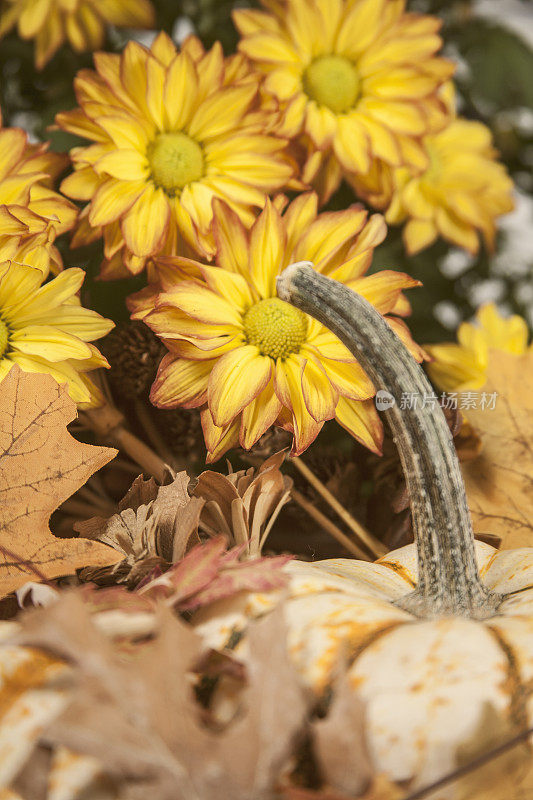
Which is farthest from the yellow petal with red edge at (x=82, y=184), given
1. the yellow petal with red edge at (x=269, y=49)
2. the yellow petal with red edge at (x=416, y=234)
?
the yellow petal with red edge at (x=416, y=234)

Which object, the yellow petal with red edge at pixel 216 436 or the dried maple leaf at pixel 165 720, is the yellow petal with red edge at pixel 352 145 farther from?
the dried maple leaf at pixel 165 720

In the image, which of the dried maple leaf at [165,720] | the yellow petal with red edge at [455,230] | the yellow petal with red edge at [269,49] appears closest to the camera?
the dried maple leaf at [165,720]

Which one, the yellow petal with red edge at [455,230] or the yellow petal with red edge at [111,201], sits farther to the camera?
the yellow petal with red edge at [455,230]

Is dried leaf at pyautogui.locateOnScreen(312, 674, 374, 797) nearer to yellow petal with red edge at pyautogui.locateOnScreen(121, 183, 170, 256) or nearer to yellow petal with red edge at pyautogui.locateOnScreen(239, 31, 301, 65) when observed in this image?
yellow petal with red edge at pyautogui.locateOnScreen(121, 183, 170, 256)

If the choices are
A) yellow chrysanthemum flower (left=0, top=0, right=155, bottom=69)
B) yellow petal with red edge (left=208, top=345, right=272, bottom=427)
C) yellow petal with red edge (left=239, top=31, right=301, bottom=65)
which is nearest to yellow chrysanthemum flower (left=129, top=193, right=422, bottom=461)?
yellow petal with red edge (left=208, top=345, right=272, bottom=427)

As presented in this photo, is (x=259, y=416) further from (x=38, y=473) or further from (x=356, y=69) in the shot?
(x=356, y=69)

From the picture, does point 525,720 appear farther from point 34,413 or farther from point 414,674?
point 34,413

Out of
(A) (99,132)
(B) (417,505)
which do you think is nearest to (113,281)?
(A) (99,132)

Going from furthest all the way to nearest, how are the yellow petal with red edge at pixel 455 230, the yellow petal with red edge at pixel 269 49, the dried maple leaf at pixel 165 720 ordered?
1. the yellow petal with red edge at pixel 455 230
2. the yellow petal with red edge at pixel 269 49
3. the dried maple leaf at pixel 165 720
